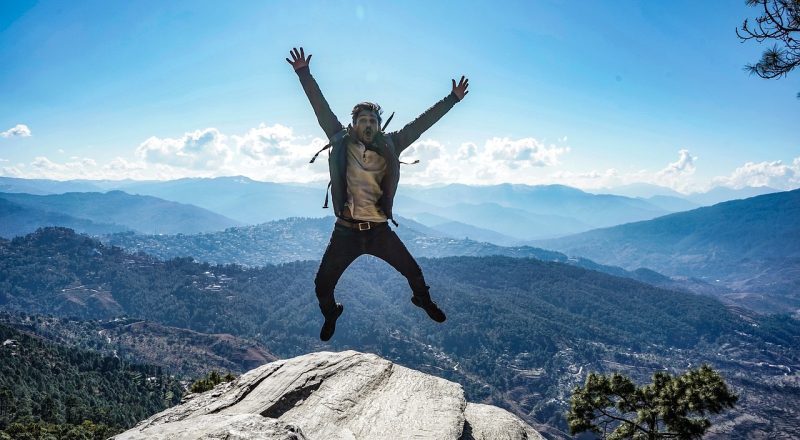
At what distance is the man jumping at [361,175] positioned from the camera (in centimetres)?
641

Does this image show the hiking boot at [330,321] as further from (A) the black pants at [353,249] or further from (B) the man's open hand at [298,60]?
(B) the man's open hand at [298,60]

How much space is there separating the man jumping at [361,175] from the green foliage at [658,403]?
1677 cm

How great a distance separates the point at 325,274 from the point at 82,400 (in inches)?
6249

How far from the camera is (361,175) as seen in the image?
6.45 meters

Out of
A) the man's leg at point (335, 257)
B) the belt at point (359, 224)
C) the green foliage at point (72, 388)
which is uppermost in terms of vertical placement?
the belt at point (359, 224)

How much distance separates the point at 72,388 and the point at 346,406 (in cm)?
17398

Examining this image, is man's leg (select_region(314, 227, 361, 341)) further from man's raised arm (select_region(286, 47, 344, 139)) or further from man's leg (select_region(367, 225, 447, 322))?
man's raised arm (select_region(286, 47, 344, 139))

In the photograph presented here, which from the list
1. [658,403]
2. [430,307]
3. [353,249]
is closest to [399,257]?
[353,249]

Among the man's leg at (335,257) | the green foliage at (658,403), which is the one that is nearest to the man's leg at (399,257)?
the man's leg at (335,257)

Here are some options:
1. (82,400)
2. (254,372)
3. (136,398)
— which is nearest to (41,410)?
(82,400)

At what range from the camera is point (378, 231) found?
6.78 meters

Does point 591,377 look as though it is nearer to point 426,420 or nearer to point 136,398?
point 426,420

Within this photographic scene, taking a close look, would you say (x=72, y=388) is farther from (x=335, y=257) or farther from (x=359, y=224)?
(x=359, y=224)

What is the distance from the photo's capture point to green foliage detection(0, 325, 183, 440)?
104 metres
